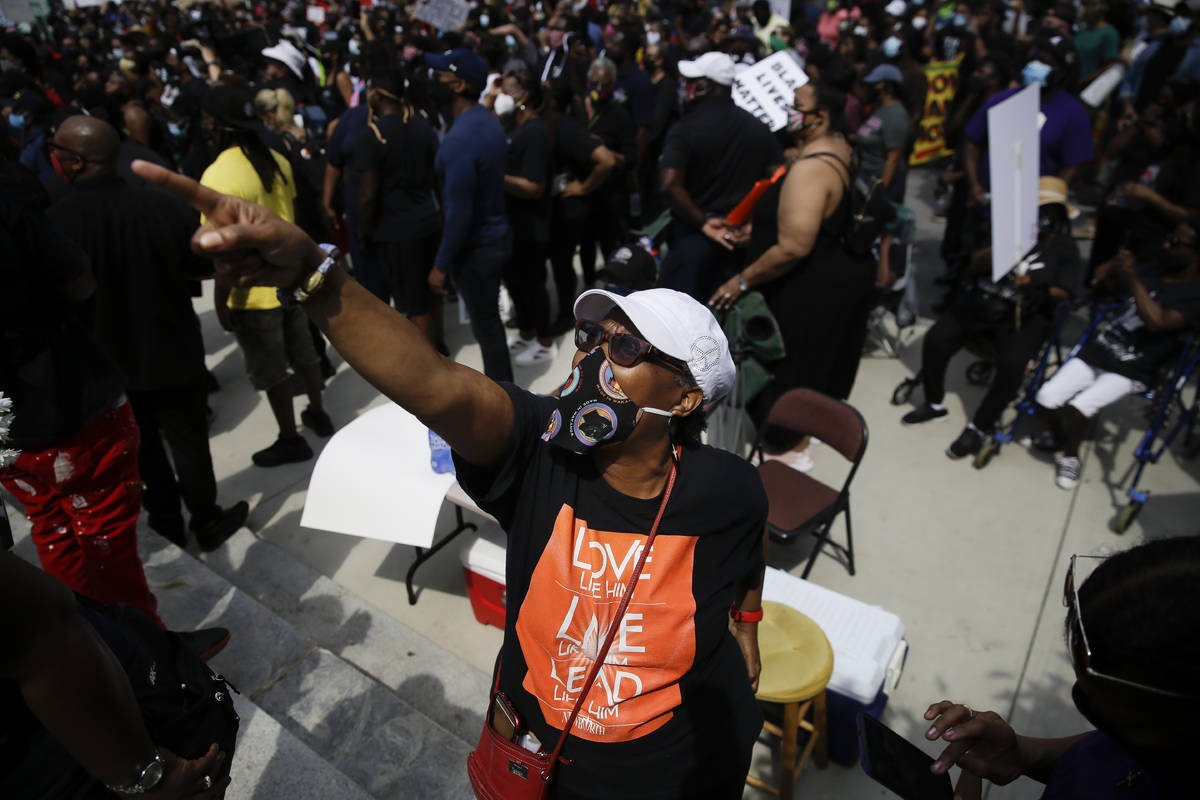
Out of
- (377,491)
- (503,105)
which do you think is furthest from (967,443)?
(503,105)

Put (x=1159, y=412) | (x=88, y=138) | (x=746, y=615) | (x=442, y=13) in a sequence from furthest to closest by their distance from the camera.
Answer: (x=442, y=13) < (x=1159, y=412) < (x=88, y=138) < (x=746, y=615)

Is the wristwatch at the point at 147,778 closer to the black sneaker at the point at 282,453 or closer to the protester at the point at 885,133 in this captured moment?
the black sneaker at the point at 282,453

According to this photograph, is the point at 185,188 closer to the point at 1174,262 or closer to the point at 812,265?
the point at 812,265

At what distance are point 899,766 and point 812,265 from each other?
298cm

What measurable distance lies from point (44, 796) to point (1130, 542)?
4756 mm

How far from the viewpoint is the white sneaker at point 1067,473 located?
4.65 meters

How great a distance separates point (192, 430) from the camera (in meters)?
3.77

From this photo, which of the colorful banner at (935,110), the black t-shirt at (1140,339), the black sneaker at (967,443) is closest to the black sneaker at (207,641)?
the black sneaker at (967,443)

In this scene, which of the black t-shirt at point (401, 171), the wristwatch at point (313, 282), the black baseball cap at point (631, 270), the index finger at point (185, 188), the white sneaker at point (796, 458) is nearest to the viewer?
the index finger at point (185, 188)

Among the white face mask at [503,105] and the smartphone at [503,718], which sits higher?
the smartphone at [503,718]

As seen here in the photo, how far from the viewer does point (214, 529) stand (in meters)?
4.02

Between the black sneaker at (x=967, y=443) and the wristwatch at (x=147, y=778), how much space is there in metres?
4.67

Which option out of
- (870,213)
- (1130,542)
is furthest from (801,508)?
(1130,542)

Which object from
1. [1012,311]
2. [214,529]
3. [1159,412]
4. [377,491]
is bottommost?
[214,529]
